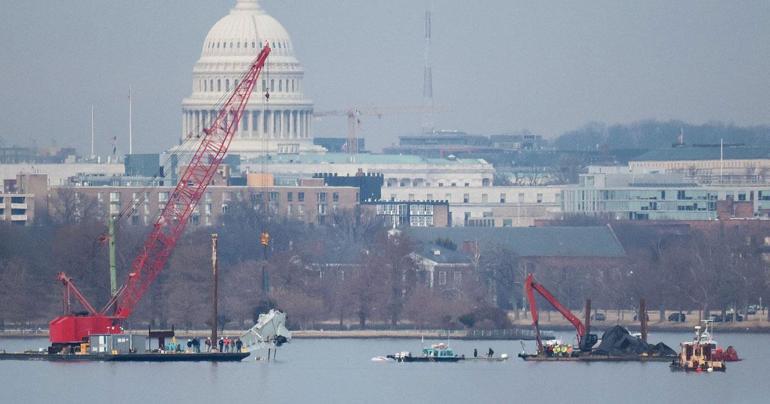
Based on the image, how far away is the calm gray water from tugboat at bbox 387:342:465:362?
1155 millimetres

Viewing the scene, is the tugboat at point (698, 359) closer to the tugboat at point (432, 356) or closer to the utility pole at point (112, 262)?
the tugboat at point (432, 356)

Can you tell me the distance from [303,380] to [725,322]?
36.3m

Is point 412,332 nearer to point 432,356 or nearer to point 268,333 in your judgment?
point 268,333

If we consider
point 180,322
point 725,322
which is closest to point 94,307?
point 180,322

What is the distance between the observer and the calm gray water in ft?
361

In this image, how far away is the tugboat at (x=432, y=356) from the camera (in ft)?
415

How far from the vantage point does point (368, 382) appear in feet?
381

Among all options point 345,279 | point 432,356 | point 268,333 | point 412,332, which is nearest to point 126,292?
point 268,333

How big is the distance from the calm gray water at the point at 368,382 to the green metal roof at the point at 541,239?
150 feet

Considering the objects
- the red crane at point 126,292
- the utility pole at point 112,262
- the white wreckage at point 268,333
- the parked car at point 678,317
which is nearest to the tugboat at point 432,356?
the white wreckage at point 268,333

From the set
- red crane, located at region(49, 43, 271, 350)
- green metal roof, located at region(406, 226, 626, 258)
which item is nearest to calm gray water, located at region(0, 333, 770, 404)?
red crane, located at region(49, 43, 271, 350)

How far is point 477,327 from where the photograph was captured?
146m

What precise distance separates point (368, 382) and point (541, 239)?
212ft

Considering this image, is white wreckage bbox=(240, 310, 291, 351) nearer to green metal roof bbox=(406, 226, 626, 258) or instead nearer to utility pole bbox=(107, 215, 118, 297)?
utility pole bbox=(107, 215, 118, 297)
